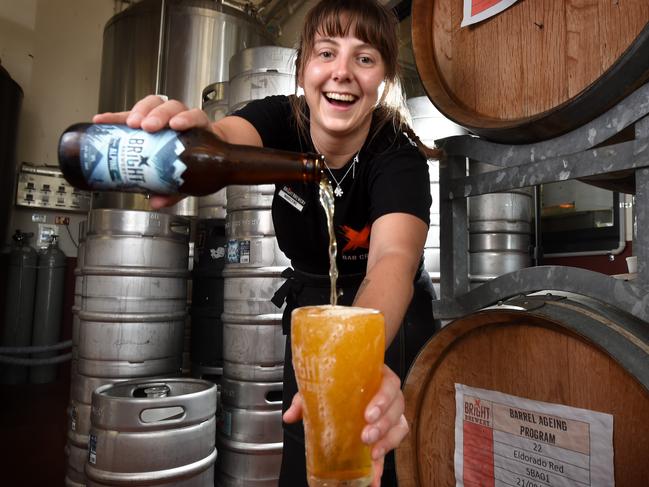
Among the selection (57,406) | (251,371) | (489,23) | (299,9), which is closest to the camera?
(489,23)

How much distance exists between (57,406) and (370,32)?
3725mm

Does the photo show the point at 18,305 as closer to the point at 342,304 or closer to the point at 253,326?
the point at 253,326

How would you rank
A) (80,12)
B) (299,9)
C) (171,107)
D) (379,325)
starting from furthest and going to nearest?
1. (80,12)
2. (299,9)
3. (171,107)
4. (379,325)

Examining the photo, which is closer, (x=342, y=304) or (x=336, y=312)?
Result: (x=336, y=312)

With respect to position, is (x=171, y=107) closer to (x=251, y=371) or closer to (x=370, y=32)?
(x=370, y=32)

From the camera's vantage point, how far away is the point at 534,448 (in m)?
0.92

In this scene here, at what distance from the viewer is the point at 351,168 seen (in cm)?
120

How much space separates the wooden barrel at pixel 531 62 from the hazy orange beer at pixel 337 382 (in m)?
0.58

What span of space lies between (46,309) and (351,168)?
3983mm

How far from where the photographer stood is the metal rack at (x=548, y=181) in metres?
0.79

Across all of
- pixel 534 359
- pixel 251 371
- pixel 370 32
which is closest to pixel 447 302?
pixel 534 359

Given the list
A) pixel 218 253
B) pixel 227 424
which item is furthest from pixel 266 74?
pixel 227 424

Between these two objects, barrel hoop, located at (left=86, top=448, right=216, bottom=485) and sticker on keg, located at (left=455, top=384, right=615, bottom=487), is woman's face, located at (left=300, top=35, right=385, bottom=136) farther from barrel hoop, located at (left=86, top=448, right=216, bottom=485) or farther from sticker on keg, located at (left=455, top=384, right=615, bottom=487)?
barrel hoop, located at (left=86, top=448, right=216, bottom=485)

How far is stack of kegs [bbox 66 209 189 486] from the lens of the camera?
7.55ft
